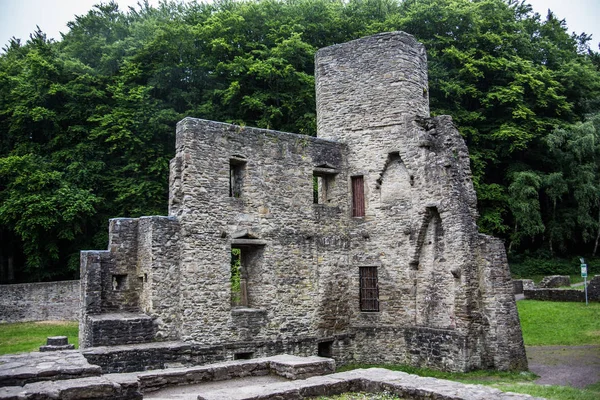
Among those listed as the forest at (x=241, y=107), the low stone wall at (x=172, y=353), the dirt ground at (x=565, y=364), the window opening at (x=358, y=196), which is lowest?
the dirt ground at (x=565, y=364)

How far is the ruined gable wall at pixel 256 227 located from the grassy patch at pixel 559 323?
7.10 metres

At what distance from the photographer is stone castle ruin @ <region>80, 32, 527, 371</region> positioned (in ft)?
47.5

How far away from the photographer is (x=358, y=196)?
1812 cm

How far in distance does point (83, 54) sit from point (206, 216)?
22102mm

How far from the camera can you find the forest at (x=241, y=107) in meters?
28.1

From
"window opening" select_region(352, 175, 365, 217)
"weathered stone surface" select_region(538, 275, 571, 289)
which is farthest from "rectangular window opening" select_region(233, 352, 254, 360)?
"weathered stone surface" select_region(538, 275, 571, 289)

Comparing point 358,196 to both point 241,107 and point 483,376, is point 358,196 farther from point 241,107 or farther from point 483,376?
point 241,107

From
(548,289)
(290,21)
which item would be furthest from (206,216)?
(290,21)

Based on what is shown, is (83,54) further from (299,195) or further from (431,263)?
(431,263)

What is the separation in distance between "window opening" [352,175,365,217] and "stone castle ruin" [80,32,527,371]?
0.07 m

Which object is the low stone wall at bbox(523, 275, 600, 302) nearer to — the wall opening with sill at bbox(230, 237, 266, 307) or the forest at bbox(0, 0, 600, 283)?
the forest at bbox(0, 0, 600, 283)

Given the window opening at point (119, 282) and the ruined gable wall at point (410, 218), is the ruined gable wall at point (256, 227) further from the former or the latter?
the window opening at point (119, 282)

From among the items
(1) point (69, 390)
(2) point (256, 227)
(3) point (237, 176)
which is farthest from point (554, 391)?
(3) point (237, 176)

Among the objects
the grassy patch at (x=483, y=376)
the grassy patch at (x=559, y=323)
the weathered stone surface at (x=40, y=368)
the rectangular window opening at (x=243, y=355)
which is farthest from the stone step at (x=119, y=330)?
the grassy patch at (x=559, y=323)
